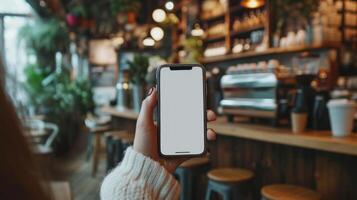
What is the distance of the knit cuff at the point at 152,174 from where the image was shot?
0.84 m

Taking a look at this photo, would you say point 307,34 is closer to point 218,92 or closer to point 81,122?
point 218,92

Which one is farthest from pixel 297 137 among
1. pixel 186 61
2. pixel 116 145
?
pixel 186 61

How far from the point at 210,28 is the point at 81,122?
322 centimetres

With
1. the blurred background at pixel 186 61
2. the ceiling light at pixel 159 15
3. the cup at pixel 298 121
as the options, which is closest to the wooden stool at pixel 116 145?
the blurred background at pixel 186 61

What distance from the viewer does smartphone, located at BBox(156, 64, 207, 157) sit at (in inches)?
35.8

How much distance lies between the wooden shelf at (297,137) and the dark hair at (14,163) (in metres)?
1.68

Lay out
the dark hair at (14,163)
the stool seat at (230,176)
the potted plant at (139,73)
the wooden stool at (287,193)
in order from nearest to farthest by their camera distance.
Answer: the dark hair at (14,163)
the wooden stool at (287,193)
the stool seat at (230,176)
the potted plant at (139,73)

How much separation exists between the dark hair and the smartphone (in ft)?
1.84

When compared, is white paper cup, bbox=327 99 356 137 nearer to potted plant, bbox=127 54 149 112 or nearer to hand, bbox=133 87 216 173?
hand, bbox=133 87 216 173

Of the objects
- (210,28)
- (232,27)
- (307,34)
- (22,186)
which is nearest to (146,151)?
(22,186)

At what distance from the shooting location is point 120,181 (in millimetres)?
834

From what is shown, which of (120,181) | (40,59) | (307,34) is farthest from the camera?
(40,59)

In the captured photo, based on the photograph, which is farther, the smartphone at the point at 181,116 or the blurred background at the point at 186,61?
the blurred background at the point at 186,61

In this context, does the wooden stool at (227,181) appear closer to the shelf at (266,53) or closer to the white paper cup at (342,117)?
the white paper cup at (342,117)
